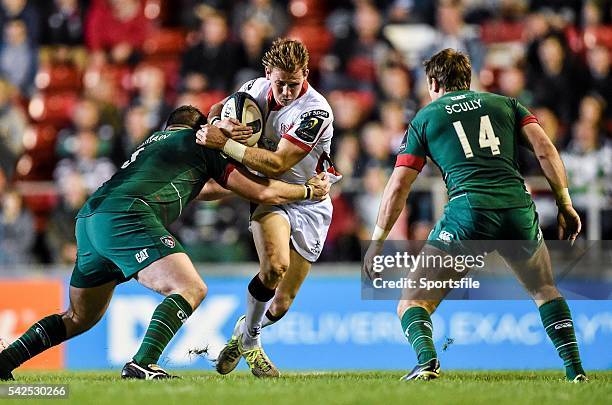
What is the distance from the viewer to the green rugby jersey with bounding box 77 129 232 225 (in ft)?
23.9

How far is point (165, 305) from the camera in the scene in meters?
7.00

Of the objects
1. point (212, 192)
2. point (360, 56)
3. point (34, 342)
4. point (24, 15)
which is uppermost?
point (24, 15)

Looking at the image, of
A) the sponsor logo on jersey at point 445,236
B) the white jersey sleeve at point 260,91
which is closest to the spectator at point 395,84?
the white jersey sleeve at point 260,91

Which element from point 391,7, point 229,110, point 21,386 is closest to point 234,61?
point 391,7

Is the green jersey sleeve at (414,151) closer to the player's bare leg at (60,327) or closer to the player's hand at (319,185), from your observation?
the player's hand at (319,185)

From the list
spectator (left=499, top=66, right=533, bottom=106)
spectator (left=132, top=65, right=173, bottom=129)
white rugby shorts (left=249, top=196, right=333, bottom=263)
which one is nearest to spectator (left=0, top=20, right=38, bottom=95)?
spectator (left=132, top=65, right=173, bottom=129)

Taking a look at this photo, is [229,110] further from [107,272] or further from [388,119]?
[388,119]

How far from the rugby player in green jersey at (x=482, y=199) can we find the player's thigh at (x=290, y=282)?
1466mm

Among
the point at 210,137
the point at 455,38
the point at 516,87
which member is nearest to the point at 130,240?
the point at 210,137

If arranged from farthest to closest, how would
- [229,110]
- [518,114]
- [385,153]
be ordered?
[385,153] → [229,110] → [518,114]

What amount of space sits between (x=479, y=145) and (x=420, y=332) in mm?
1316

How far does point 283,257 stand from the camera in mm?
8219

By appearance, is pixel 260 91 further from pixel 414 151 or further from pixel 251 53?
pixel 251 53

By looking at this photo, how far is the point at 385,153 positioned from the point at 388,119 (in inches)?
24.4
